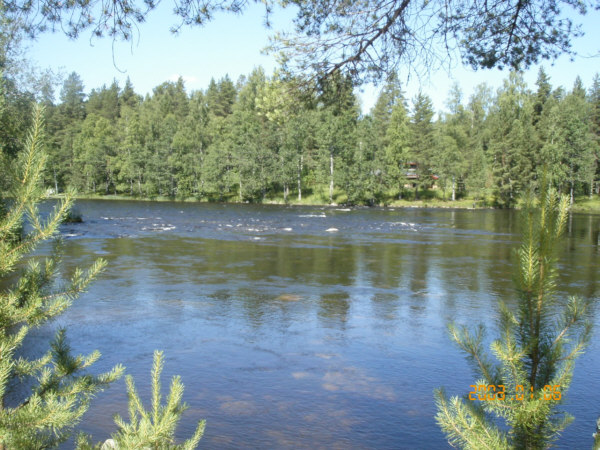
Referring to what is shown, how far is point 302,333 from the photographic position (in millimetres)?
11688

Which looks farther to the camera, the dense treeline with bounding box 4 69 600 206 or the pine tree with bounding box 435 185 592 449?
the dense treeline with bounding box 4 69 600 206

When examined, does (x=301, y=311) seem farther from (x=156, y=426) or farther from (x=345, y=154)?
(x=345, y=154)

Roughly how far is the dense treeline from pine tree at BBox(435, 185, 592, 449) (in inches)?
2516

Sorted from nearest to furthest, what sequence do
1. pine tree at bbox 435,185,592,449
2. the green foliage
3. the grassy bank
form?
the green foliage → pine tree at bbox 435,185,592,449 → the grassy bank

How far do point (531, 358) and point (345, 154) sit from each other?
2953 inches

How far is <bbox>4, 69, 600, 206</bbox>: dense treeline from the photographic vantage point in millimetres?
73312

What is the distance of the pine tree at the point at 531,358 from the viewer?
11.2ft

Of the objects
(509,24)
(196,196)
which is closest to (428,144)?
(196,196)

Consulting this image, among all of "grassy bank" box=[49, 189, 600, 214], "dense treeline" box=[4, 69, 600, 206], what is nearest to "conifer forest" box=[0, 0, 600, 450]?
"grassy bank" box=[49, 189, 600, 214]

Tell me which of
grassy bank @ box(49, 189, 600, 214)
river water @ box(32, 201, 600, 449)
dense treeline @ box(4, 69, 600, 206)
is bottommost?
river water @ box(32, 201, 600, 449)
